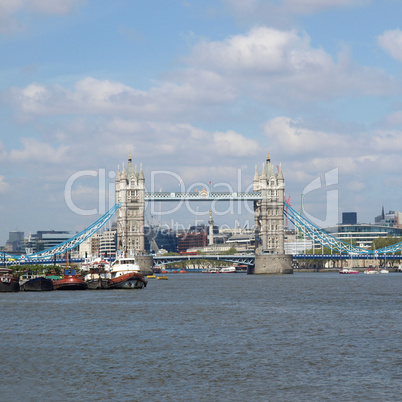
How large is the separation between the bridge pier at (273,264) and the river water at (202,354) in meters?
103

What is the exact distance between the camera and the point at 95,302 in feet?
214

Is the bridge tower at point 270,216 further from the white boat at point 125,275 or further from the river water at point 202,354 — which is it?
the river water at point 202,354

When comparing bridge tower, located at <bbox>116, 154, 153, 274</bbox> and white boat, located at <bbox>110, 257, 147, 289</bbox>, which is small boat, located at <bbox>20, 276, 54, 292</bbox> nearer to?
white boat, located at <bbox>110, 257, 147, 289</bbox>

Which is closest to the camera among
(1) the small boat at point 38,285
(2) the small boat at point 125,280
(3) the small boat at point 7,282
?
(3) the small boat at point 7,282

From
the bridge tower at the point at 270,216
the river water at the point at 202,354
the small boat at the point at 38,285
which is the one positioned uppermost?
the bridge tower at the point at 270,216

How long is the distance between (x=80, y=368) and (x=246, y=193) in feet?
448

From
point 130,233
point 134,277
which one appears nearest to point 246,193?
point 130,233

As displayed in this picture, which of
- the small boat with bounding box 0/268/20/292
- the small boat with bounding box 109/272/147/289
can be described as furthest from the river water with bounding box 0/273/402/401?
the small boat with bounding box 109/272/147/289

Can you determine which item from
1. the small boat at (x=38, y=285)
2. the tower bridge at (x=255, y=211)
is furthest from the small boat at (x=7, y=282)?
the tower bridge at (x=255, y=211)

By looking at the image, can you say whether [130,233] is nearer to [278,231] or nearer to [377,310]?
[278,231]

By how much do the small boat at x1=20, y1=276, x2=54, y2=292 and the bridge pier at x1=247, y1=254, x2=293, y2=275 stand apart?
78.5 m

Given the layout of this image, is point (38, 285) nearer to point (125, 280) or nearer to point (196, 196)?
point (125, 280)

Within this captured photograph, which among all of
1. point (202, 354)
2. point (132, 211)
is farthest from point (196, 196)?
point (202, 354)

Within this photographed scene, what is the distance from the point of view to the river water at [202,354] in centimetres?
2677
